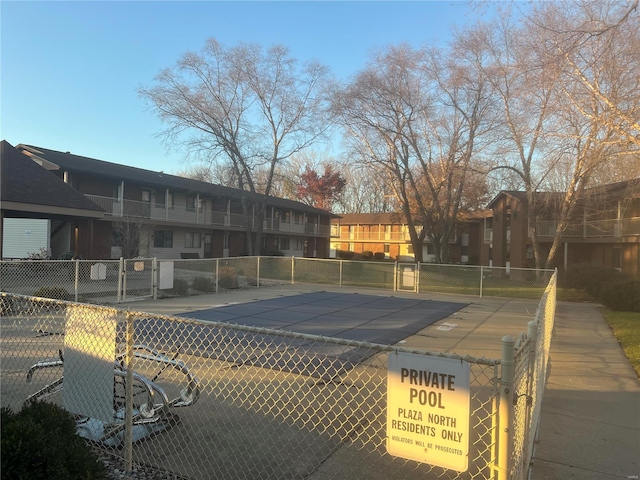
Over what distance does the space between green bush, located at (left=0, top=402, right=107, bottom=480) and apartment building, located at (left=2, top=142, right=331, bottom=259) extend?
1794 cm

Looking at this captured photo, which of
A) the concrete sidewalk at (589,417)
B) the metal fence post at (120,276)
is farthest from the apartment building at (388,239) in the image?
the concrete sidewalk at (589,417)

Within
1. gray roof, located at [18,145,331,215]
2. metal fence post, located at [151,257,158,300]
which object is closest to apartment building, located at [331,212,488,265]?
gray roof, located at [18,145,331,215]

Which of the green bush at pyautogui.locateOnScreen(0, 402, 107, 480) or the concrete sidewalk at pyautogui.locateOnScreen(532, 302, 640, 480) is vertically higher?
the green bush at pyautogui.locateOnScreen(0, 402, 107, 480)

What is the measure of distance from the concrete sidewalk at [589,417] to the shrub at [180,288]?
Result: 12.3 meters

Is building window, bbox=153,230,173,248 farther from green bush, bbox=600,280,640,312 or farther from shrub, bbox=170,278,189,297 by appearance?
green bush, bbox=600,280,640,312

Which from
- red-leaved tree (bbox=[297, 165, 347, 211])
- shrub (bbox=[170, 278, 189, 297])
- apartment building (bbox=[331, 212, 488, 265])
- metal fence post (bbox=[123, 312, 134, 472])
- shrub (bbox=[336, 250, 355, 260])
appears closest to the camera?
metal fence post (bbox=[123, 312, 134, 472])

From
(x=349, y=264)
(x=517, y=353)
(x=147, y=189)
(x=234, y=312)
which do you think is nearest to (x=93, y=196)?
(x=147, y=189)

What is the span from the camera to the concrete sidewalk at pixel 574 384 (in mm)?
4141

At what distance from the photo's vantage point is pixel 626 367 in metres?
7.86

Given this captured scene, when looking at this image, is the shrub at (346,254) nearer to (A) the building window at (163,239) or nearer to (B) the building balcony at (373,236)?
(B) the building balcony at (373,236)

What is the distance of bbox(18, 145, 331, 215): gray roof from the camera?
85.5ft

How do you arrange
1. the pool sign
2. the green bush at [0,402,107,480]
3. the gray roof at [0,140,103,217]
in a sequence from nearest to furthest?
the pool sign → the green bush at [0,402,107,480] → the gray roof at [0,140,103,217]

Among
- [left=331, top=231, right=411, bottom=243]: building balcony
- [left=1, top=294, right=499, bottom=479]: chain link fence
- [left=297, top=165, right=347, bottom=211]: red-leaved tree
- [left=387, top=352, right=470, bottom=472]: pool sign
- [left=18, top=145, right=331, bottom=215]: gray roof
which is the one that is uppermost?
[left=297, top=165, right=347, bottom=211]: red-leaved tree

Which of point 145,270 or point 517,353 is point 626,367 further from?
point 145,270
